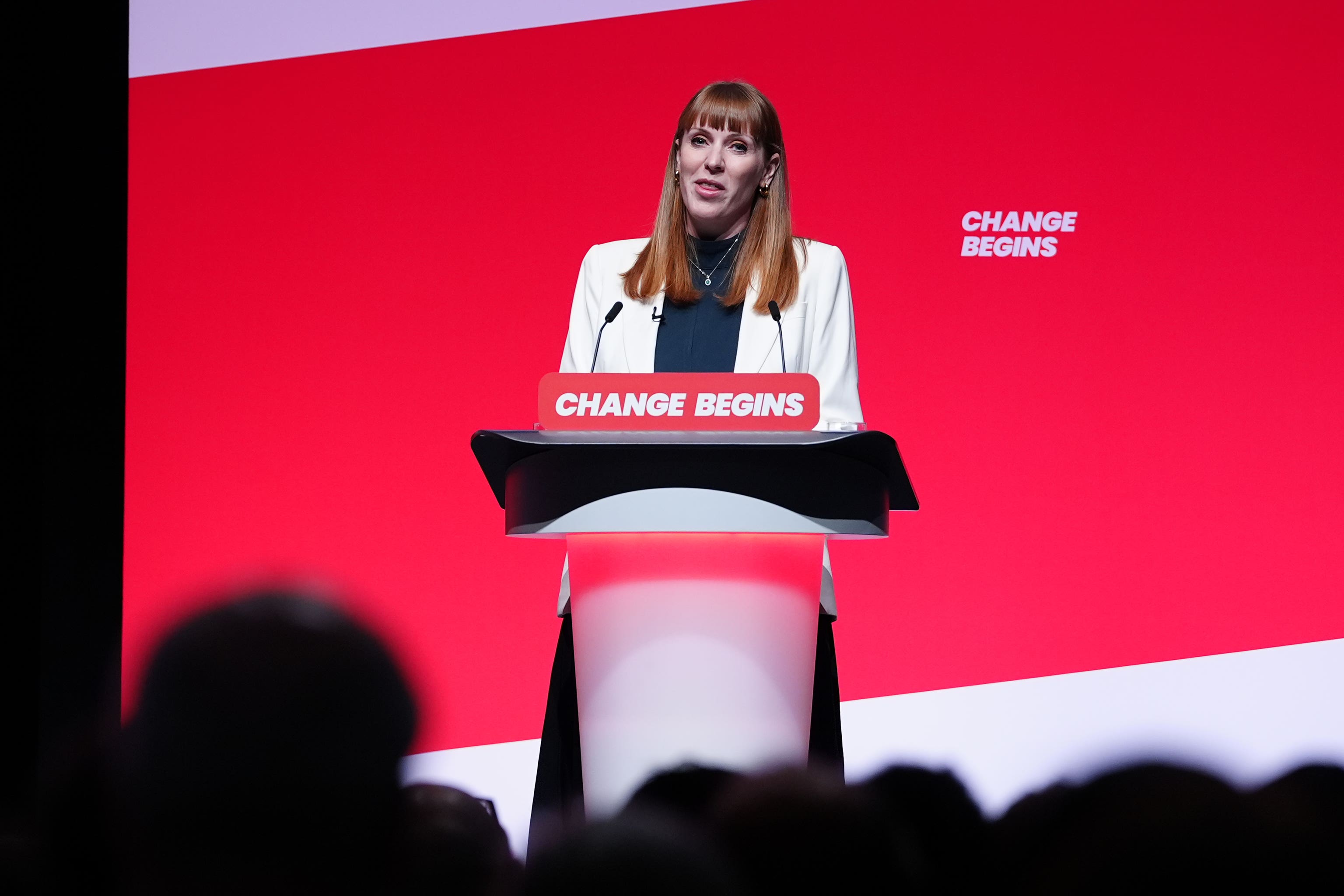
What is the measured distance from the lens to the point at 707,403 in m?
1.48

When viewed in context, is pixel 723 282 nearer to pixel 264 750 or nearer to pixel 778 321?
pixel 778 321

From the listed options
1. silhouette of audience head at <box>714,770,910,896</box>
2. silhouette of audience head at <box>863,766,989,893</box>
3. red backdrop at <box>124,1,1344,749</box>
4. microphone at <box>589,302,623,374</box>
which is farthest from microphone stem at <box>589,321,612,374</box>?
red backdrop at <box>124,1,1344,749</box>

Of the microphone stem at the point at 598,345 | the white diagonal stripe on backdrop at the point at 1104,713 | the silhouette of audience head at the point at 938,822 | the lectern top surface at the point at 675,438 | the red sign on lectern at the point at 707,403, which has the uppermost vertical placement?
the microphone stem at the point at 598,345

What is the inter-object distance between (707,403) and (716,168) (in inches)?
28.2

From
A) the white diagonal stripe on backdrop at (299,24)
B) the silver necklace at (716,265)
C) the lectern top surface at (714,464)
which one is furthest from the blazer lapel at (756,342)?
the white diagonal stripe on backdrop at (299,24)

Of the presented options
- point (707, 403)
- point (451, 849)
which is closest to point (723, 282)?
point (707, 403)

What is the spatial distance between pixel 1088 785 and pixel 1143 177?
115 inches

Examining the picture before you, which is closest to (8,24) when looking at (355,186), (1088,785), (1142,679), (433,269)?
(355,186)

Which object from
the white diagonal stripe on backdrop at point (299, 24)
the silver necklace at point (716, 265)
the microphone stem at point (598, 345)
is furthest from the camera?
the white diagonal stripe on backdrop at point (299, 24)

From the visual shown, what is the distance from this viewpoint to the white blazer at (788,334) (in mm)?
1989

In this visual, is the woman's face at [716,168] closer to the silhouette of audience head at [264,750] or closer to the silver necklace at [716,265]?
the silver necklace at [716,265]

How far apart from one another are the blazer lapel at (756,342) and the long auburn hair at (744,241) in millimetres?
15

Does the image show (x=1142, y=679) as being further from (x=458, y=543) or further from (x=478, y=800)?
(x=478, y=800)

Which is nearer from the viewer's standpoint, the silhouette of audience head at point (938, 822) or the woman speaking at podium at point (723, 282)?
the silhouette of audience head at point (938, 822)
